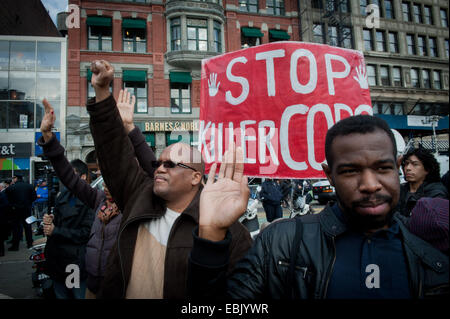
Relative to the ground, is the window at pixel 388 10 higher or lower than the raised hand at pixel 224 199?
higher

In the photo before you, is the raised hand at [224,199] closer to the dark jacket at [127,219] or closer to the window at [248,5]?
the dark jacket at [127,219]

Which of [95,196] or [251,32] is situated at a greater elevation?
Result: [251,32]

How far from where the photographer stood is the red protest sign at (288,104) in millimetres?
2189

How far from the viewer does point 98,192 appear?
2.59 m

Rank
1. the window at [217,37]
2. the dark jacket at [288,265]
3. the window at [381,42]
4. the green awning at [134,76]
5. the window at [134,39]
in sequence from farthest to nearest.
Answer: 1. the window at [217,37]
2. the window at [134,39]
3. the green awning at [134,76]
4. the window at [381,42]
5. the dark jacket at [288,265]

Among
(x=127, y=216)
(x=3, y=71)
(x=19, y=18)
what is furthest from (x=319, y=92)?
(x=3, y=71)

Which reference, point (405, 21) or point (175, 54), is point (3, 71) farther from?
point (175, 54)

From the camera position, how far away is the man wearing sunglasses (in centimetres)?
132

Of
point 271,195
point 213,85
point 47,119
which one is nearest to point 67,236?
point 47,119

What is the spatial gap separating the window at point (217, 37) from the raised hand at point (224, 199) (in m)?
16.6

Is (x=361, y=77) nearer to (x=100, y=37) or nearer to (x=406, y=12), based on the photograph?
(x=406, y=12)

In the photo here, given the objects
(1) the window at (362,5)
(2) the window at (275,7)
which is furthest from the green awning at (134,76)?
(1) the window at (362,5)

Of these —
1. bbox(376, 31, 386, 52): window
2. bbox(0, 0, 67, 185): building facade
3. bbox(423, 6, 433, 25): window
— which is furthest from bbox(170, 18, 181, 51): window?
bbox(423, 6, 433, 25): window

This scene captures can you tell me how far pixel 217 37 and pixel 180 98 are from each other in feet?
17.1
